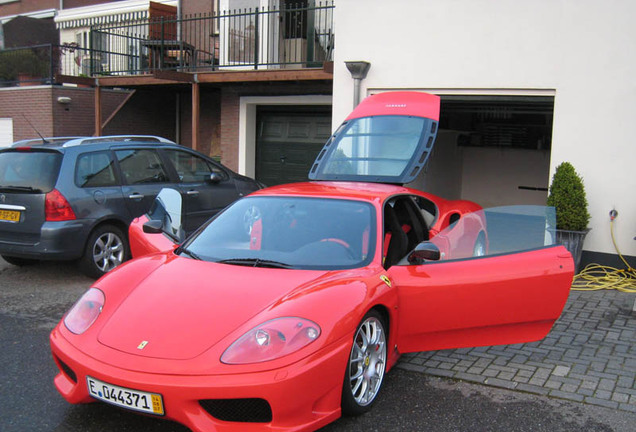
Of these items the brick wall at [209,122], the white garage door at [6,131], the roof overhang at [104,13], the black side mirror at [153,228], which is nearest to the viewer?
the black side mirror at [153,228]

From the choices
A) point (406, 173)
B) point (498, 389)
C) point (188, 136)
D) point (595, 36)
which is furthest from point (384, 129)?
point (188, 136)

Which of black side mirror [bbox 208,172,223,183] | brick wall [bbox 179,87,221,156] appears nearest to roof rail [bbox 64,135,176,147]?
black side mirror [bbox 208,172,223,183]

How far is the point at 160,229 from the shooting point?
198 inches

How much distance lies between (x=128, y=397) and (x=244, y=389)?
0.62 m

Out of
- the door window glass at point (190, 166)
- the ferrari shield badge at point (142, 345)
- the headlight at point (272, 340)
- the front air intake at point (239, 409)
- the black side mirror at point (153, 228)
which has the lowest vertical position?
the front air intake at point (239, 409)

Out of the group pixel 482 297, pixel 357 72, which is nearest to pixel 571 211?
pixel 357 72

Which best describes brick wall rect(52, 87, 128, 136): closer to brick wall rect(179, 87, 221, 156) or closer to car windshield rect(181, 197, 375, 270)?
brick wall rect(179, 87, 221, 156)

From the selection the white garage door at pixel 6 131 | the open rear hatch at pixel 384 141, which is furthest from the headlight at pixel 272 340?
the white garage door at pixel 6 131

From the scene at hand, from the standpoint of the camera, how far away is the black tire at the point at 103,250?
7113mm

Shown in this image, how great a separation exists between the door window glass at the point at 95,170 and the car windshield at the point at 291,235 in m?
3.13

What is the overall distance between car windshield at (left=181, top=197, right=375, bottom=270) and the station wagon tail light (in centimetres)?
293

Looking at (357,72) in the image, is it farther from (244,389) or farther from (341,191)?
(244,389)

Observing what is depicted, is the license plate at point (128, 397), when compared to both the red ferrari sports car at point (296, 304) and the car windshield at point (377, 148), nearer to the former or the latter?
the red ferrari sports car at point (296, 304)

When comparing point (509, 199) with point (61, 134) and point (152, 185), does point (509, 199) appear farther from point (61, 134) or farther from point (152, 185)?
point (61, 134)
